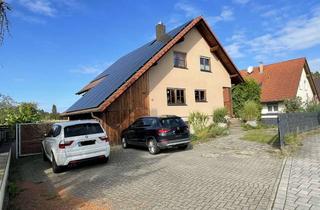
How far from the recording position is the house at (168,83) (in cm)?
1831

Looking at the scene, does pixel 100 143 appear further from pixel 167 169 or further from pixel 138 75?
pixel 138 75

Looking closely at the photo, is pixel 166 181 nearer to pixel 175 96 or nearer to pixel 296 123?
pixel 296 123

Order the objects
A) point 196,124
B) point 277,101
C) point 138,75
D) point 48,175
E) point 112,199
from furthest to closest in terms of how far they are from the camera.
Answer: point 277,101 → point 196,124 → point 138,75 → point 48,175 → point 112,199

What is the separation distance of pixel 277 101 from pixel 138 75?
2030 cm

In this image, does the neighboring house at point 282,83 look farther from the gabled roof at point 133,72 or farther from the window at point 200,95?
the gabled roof at point 133,72

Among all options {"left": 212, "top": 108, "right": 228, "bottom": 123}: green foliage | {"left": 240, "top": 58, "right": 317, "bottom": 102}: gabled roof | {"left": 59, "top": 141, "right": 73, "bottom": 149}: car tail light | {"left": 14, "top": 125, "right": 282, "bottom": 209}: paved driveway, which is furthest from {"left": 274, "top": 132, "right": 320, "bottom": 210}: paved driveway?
{"left": 240, "top": 58, "right": 317, "bottom": 102}: gabled roof

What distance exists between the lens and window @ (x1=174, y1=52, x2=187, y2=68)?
871 inches

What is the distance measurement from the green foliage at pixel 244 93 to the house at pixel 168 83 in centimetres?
84

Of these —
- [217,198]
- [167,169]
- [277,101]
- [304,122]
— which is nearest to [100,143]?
[167,169]

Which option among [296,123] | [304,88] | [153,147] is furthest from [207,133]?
[304,88]

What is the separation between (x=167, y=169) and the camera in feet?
33.3

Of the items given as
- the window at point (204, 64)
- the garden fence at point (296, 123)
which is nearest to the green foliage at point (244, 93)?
the window at point (204, 64)

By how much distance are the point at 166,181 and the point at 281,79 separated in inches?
1202

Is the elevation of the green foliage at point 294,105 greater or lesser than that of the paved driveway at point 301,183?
greater
